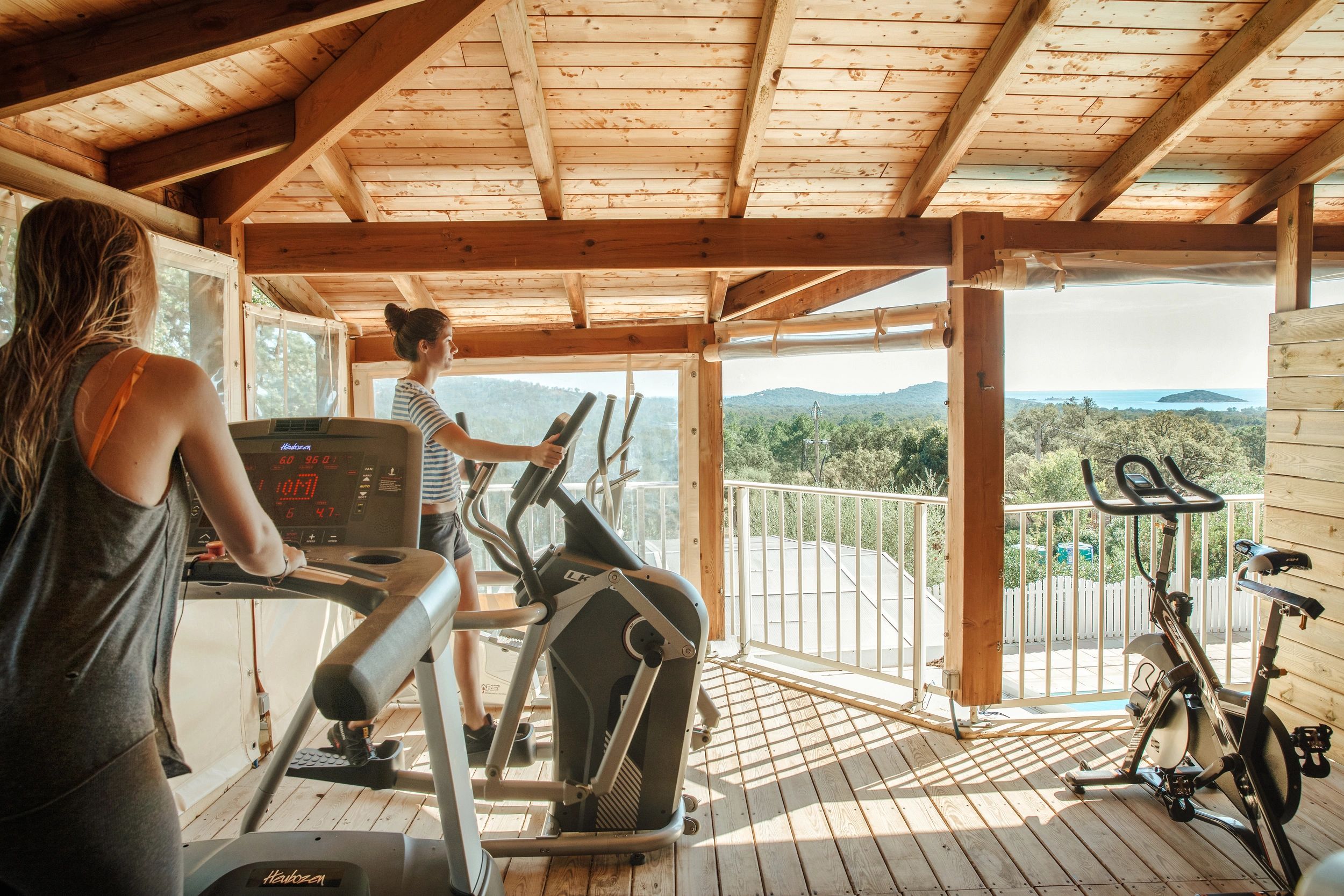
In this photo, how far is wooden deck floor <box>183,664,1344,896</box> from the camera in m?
2.14

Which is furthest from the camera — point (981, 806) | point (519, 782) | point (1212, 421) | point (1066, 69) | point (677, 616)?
point (1212, 421)

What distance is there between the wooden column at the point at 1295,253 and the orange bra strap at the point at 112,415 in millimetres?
4104

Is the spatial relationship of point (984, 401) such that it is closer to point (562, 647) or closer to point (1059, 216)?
point (1059, 216)

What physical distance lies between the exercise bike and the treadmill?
2187mm

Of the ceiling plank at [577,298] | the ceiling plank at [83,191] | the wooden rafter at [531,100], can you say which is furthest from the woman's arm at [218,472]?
the ceiling plank at [577,298]

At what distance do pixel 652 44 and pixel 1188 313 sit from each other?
6.69 m

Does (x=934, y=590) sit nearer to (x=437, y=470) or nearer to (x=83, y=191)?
(x=437, y=470)

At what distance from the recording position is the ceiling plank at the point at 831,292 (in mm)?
3959

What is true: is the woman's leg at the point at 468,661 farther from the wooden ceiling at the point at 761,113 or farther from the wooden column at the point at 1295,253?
the wooden column at the point at 1295,253

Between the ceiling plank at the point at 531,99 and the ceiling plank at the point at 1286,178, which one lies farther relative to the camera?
the ceiling plank at the point at 1286,178

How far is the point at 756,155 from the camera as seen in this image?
9.84 feet

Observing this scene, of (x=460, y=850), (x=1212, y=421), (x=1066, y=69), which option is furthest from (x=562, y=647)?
(x=1212, y=421)

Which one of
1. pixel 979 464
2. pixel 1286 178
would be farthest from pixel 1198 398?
pixel 979 464

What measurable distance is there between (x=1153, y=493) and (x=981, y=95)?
1589mm
